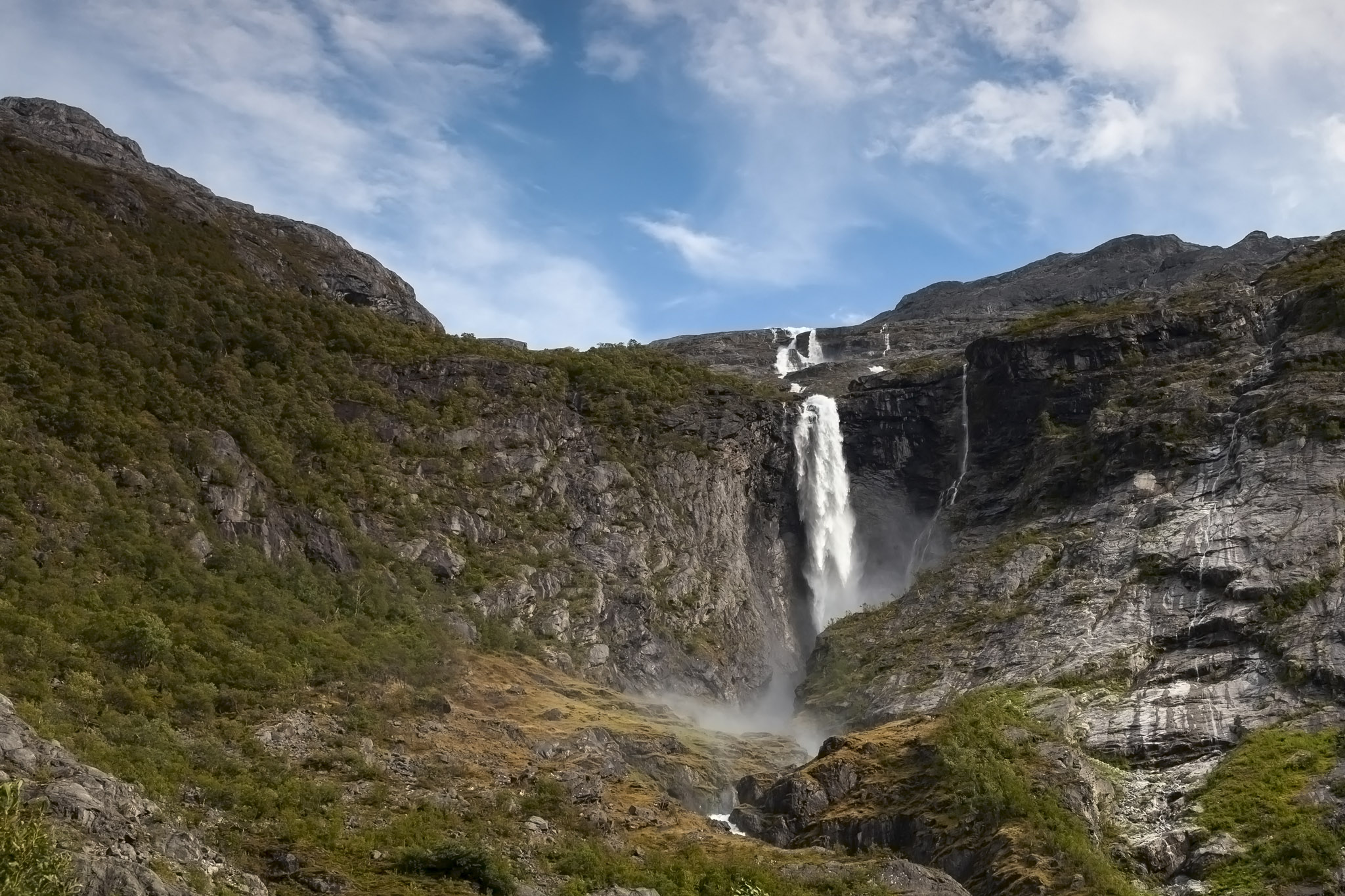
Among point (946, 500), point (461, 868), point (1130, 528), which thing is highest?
point (946, 500)

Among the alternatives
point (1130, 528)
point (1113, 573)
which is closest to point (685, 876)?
point (1113, 573)

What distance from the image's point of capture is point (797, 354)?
11231cm

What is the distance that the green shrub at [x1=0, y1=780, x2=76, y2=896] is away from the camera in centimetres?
2030

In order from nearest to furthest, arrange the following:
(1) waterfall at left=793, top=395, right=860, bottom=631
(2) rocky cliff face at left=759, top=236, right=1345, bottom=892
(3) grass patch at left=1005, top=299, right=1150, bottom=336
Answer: (2) rocky cliff face at left=759, top=236, right=1345, bottom=892
(1) waterfall at left=793, top=395, right=860, bottom=631
(3) grass patch at left=1005, top=299, right=1150, bottom=336

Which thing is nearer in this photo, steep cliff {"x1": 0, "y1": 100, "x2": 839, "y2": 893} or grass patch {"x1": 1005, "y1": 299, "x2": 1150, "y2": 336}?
steep cliff {"x1": 0, "y1": 100, "x2": 839, "y2": 893}

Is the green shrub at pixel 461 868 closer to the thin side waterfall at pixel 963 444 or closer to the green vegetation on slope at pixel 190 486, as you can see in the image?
the green vegetation on slope at pixel 190 486

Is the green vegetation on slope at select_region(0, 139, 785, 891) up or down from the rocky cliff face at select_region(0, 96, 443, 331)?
down

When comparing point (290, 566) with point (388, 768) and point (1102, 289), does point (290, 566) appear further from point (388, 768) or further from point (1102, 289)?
point (1102, 289)

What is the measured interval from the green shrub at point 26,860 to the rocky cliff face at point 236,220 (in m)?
52.6

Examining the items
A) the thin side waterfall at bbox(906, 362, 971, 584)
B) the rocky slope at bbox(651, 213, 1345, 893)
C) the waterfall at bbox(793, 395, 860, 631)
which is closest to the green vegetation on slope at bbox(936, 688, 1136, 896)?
Result: the rocky slope at bbox(651, 213, 1345, 893)

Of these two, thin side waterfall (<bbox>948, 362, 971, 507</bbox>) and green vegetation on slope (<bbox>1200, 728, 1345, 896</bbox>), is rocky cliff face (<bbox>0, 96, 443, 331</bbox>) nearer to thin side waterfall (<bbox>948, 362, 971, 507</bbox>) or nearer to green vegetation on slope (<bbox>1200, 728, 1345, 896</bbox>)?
thin side waterfall (<bbox>948, 362, 971, 507</bbox>)

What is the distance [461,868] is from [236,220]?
65757 millimetres

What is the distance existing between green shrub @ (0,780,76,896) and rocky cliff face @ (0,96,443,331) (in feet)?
173

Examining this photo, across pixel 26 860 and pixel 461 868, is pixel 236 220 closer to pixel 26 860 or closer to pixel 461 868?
pixel 461 868
